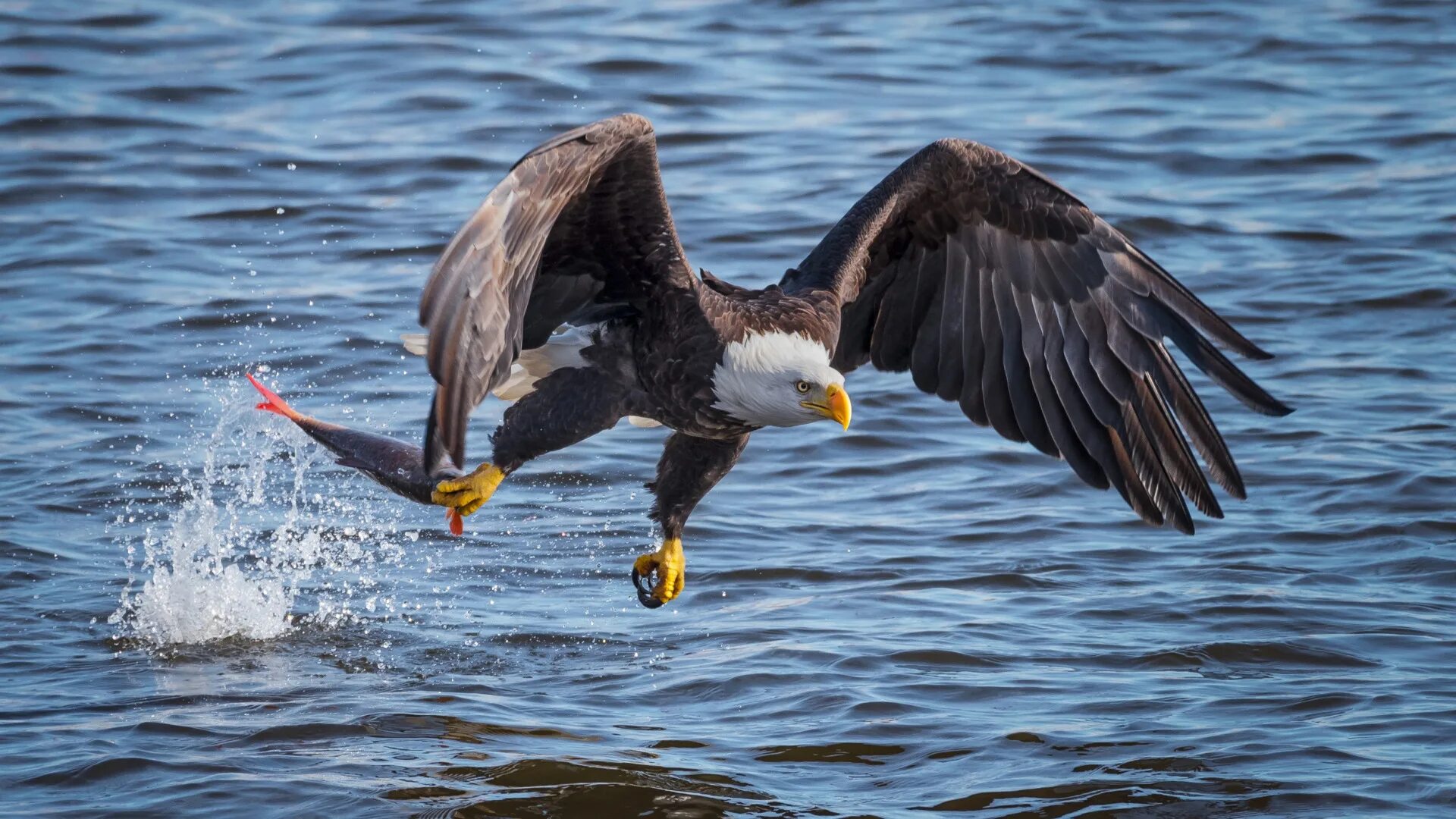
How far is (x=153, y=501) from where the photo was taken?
6.68 m

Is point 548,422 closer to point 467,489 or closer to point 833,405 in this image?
point 467,489

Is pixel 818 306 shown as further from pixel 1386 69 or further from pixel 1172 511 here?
pixel 1386 69

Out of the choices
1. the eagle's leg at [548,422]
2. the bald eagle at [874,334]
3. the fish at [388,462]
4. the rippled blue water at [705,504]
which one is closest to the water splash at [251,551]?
the rippled blue water at [705,504]

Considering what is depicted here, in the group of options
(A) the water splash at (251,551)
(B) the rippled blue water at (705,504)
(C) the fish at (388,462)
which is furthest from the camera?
(A) the water splash at (251,551)

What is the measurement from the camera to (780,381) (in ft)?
15.3

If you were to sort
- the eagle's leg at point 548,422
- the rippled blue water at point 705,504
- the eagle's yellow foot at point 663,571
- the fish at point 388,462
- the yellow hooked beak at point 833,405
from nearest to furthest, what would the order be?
the yellow hooked beak at point 833,405 < the rippled blue water at point 705,504 < the eagle's leg at point 548,422 < the fish at point 388,462 < the eagle's yellow foot at point 663,571

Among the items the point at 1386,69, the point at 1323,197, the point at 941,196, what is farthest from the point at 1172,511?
the point at 1386,69

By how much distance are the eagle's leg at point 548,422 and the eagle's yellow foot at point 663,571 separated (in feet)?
1.98

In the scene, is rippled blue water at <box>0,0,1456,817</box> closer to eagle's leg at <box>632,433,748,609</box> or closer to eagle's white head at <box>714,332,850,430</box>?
eagle's leg at <box>632,433,748,609</box>

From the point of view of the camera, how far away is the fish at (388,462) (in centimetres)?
511

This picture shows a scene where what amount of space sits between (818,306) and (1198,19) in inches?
371

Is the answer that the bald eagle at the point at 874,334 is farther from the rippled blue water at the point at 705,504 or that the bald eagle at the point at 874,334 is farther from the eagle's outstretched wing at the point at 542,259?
the rippled blue water at the point at 705,504

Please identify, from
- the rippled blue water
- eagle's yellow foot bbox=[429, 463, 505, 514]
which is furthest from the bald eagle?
the rippled blue water

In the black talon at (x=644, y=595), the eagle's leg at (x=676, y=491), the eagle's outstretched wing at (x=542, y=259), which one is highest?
the eagle's outstretched wing at (x=542, y=259)
